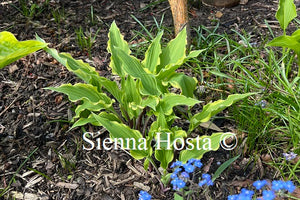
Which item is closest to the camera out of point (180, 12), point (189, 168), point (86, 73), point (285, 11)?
point (189, 168)

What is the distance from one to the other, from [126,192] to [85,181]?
0.27 m

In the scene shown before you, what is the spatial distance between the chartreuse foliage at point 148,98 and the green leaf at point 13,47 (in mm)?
52

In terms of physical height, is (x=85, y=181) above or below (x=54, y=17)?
below

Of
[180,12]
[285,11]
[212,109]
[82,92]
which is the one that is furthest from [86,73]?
[285,11]

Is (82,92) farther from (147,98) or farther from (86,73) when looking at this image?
(147,98)

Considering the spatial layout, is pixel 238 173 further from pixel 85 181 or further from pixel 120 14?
pixel 120 14

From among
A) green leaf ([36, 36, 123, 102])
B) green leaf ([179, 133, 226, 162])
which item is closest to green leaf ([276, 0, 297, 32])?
green leaf ([179, 133, 226, 162])

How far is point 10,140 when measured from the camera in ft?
8.85

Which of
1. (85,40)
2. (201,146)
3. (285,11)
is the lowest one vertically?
(201,146)

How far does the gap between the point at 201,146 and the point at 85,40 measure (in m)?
1.51

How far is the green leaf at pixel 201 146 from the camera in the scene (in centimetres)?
224

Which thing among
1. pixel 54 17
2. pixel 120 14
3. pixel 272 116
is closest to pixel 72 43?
pixel 54 17

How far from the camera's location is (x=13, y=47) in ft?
7.30

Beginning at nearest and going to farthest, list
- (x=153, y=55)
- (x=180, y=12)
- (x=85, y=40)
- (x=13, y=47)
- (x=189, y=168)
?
(x=189, y=168) < (x=13, y=47) < (x=153, y=55) < (x=180, y=12) < (x=85, y=40)
